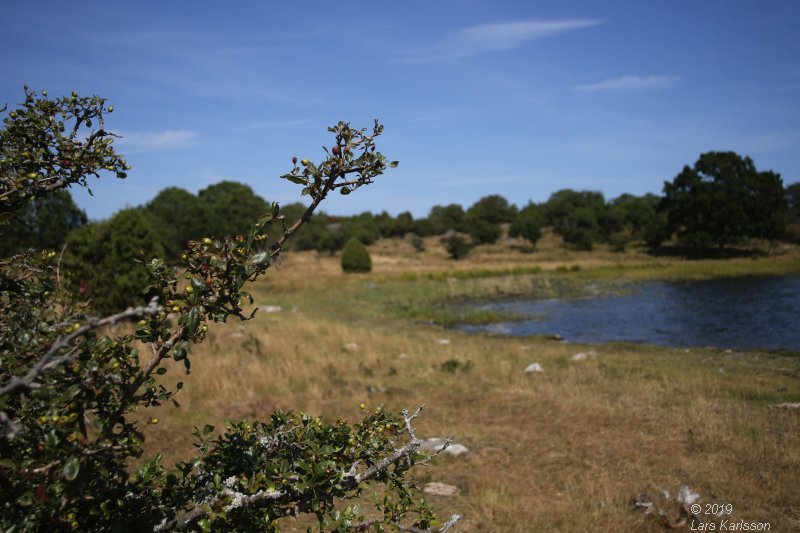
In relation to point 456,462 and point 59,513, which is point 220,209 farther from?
point 59,513

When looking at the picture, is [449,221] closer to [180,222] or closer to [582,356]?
[180,222]

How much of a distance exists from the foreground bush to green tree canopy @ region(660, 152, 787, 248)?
47.2 meters

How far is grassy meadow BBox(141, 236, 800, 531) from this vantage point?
5.05m

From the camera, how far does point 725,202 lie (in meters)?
42.5

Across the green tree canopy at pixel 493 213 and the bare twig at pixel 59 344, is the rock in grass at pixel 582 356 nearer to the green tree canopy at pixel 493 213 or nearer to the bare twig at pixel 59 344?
the bare twig at pixel 59 344

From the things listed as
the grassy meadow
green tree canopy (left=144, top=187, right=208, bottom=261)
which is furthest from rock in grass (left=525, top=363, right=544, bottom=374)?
green tree canopy (left=144, top=187, right=208, bottom=261)

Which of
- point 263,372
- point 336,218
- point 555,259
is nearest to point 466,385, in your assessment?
point 263,372

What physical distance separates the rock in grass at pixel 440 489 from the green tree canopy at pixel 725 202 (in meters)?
44.2

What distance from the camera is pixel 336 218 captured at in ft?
295

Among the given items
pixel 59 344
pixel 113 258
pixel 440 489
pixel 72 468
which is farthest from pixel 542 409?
pixel 113 258

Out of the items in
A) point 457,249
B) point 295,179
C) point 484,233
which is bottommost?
point 457,249

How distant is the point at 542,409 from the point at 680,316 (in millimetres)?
13603

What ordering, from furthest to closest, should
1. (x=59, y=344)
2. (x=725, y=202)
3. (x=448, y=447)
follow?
(x=725, y=202) → (x=448, y=447) → (x=59, y=344)

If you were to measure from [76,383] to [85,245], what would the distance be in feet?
46.4
